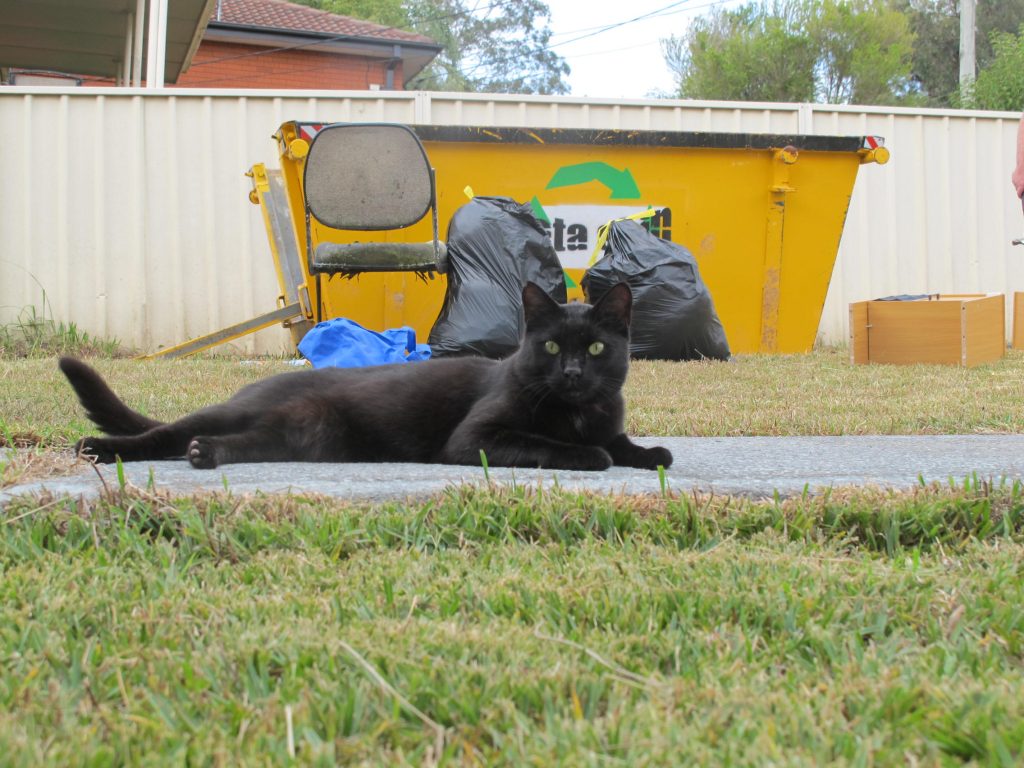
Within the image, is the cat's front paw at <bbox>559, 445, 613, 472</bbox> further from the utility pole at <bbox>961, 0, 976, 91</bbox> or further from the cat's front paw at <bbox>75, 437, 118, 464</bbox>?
the utility pole at <bbox>961, 0, 976, 91</bbox>

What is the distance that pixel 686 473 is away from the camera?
2.45 metres

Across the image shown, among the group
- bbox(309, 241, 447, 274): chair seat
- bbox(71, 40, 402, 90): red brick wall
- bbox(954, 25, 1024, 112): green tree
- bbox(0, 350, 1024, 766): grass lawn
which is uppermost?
bbox(71, 40, 402, 90): red brick wall

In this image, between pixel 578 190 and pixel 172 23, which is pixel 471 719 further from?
pixel 172 23

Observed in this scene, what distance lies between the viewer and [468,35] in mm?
40719

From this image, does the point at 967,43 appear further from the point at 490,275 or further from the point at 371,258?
the point at 371,258

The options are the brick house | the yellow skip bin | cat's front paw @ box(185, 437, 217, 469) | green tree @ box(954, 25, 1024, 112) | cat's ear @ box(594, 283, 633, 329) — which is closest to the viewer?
cat's front paw @ box(185, 437, 217, 469)

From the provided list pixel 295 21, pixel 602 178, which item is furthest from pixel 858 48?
pixel 602 178

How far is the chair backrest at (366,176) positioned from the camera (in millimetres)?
5578

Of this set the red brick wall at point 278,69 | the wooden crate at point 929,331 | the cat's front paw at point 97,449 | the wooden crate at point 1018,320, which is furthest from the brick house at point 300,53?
the cat's front paw at point 97,449

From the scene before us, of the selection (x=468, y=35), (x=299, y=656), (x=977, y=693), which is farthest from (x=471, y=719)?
(x=468, y=35)

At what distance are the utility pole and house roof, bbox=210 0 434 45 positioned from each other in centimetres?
1106

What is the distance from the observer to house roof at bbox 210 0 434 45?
21.4m

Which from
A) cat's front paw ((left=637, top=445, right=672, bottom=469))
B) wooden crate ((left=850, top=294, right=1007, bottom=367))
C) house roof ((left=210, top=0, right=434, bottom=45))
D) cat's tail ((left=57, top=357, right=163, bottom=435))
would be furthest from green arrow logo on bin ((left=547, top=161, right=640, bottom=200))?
house roof ((left=210, top=0, right=434, bottom=45))

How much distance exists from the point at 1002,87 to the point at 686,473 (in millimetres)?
21650
